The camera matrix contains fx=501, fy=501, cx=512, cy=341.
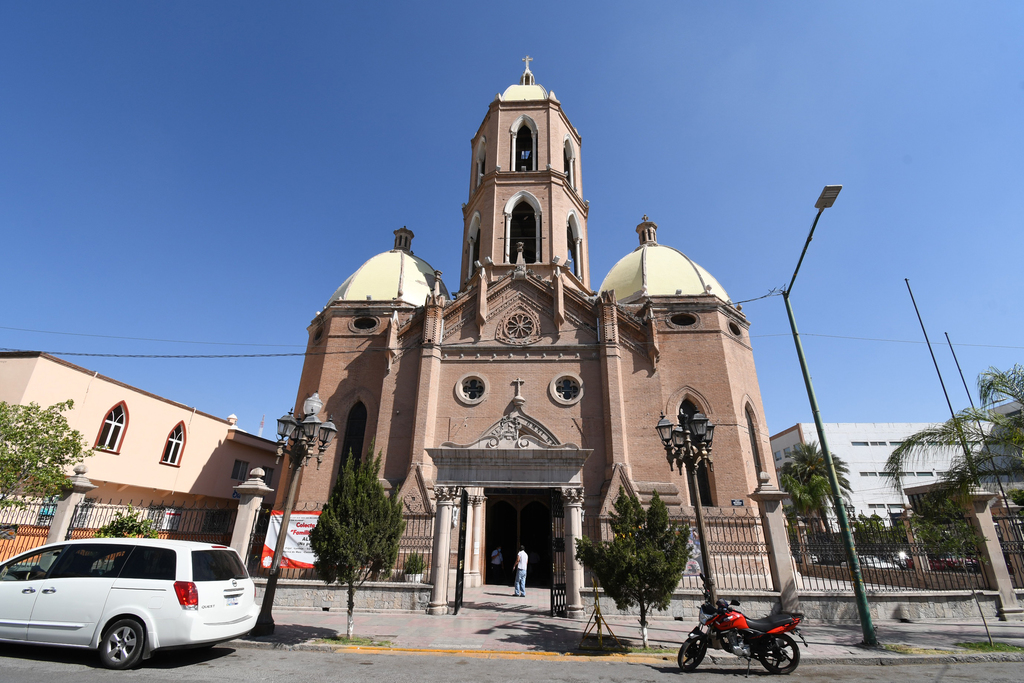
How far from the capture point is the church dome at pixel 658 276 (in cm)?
2547

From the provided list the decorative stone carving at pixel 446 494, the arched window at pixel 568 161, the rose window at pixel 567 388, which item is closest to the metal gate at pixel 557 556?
the decorative stone carving at pixel 446 494

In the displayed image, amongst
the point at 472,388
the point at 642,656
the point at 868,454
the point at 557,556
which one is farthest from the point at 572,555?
the point at 868,454

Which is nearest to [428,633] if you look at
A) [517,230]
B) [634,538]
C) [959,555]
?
[634,538]

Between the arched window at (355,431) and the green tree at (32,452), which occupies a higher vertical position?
the arched window at (355,431)

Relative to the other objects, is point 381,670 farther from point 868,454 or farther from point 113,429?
point 868,454

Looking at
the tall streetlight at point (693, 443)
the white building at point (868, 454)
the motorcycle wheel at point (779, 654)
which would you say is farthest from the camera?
the white building at point (868, 454)

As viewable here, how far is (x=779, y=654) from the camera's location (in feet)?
25.6

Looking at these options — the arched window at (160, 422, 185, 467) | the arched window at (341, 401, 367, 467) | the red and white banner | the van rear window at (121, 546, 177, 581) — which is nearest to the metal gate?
the red and white banner

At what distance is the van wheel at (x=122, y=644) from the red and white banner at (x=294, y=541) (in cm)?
704

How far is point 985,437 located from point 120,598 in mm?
17482

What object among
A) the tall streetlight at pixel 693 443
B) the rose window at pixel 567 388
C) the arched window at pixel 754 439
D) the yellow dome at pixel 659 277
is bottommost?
the tall streetlight at pixel 693 443

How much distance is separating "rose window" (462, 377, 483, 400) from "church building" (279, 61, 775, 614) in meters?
0.09

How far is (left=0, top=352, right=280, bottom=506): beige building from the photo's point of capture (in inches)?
758

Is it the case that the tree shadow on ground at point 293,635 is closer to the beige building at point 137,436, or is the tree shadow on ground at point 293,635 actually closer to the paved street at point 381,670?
the paved street at point 381,670
